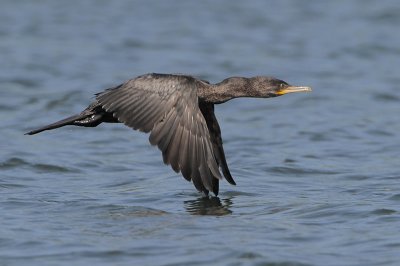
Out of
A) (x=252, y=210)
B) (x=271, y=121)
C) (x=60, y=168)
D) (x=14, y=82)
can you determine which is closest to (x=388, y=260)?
(x=252, y=210)

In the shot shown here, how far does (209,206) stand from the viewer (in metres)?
12.1

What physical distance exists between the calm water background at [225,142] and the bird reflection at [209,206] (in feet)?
0.15

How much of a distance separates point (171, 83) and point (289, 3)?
1796 centimetres

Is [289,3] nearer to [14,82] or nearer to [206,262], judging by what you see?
[14,82]

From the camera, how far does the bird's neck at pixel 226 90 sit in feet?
41.0

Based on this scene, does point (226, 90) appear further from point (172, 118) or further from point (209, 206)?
point (209, 206)

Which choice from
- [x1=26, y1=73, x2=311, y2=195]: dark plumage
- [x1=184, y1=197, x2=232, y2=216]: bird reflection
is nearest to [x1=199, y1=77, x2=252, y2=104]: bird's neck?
[x1=26, y1=73, x2=311, y2=195]: dark plumage

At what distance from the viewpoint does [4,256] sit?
32.4ft

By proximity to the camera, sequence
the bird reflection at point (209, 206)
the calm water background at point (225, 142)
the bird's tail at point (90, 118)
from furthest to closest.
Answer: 1. the bird's tail at point (90, 118)
2. the bird reflection at point (209, 206)
3. the calm water background at point (225, 142)

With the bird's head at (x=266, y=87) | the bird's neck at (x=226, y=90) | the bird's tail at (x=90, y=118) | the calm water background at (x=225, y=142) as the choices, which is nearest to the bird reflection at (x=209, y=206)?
the calm water background at (x=225, y=142)

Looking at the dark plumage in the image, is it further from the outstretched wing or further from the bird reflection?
the bird reflection

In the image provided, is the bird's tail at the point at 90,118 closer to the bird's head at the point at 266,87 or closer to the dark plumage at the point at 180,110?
the dark plumage at the point at 180,110

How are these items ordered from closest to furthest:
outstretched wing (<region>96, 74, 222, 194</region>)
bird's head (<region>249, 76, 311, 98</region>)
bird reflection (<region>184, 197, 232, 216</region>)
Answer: outstretched wing (<region>96, 74, 222, 194</region>) → bird reflection (<region>184, 197, 232, 216</region>) → bird's head (<region>249, 76, 311, 98</region>)

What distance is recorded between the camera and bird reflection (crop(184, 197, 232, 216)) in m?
11.7
